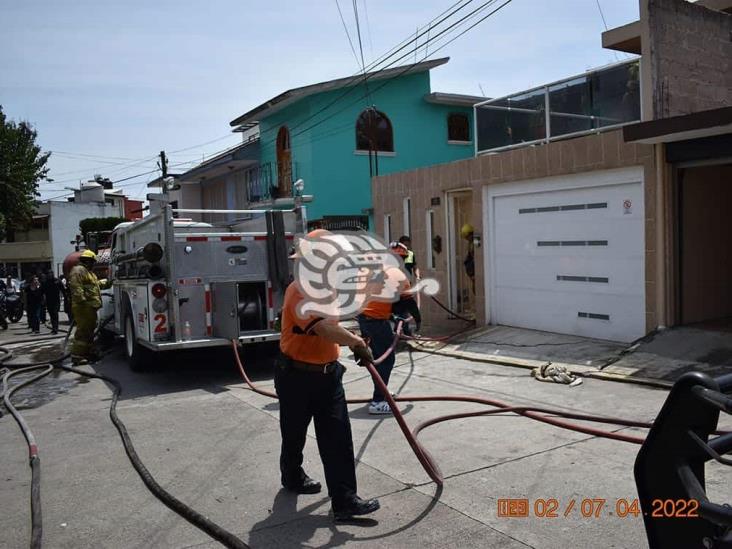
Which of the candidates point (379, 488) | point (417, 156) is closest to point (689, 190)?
point (379, 488)

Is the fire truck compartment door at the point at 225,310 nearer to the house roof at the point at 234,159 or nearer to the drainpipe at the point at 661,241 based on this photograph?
the drainpipe at the point at 661,241

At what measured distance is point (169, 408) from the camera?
7.62 meters

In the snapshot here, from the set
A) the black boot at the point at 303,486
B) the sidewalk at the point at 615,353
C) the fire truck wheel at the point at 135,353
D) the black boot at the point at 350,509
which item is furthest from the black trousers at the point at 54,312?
the black boot at the point at 350,509

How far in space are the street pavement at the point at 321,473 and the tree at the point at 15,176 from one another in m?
20.4

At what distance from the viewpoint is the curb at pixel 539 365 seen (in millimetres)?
7240

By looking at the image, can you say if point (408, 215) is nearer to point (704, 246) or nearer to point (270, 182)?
point (704, 246)

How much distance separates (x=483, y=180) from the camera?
37.8 ft

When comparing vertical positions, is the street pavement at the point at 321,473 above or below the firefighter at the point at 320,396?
below

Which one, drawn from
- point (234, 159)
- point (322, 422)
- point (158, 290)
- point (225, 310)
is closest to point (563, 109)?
point (225, 310)

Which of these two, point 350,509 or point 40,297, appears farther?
point 40,297

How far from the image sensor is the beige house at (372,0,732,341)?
8.73 metres

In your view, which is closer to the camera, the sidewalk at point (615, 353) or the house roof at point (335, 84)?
the sidewalk at point (615, 353)

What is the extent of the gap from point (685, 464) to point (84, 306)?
423 inches

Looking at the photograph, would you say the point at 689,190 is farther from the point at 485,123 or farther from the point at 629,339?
the point at 485,123
